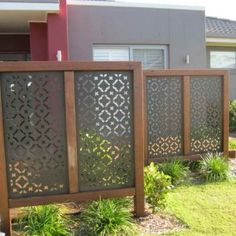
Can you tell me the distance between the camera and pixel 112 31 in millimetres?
9922

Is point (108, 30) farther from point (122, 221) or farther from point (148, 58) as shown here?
point (122, 221)

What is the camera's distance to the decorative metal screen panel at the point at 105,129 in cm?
454

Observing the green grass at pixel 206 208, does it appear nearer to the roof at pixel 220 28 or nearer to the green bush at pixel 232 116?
the green bush at pixel 232 116

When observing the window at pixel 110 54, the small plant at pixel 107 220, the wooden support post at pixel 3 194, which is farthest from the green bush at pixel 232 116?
the wooden support post at pixel 3 194

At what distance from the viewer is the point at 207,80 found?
23.9 feet

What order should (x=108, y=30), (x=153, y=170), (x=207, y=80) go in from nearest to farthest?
1. (x=153, y=170)
2. (x=207, y=80)
3. (x=108, y=30)

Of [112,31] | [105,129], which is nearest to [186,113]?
[105,129]

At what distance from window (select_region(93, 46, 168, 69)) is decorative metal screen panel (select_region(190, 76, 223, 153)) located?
3.42m

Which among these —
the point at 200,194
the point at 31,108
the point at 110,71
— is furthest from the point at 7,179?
the point at 200,194

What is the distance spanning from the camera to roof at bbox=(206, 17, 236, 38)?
13922 millimetres

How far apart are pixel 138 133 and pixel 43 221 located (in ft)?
5.33

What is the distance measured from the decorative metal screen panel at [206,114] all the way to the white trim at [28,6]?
146 inches

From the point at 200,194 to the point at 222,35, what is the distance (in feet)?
31.7

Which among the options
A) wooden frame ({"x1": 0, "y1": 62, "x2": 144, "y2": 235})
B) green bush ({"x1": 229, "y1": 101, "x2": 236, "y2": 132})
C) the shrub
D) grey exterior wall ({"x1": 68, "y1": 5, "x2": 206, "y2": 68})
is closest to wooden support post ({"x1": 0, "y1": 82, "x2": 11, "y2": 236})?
wooden frame ({"x1": 0, "y1": 62, "x2": 144, "y2": 235})
